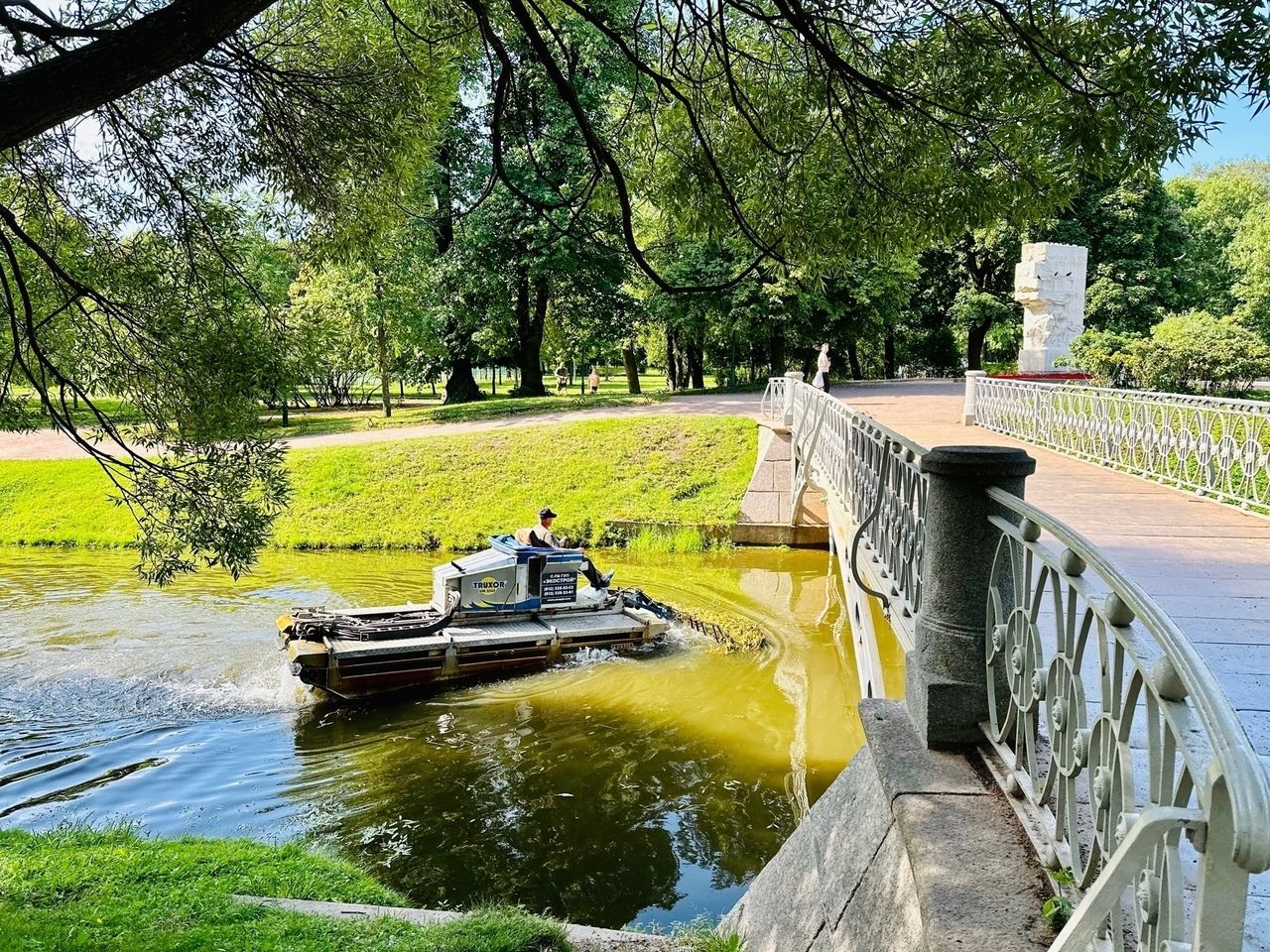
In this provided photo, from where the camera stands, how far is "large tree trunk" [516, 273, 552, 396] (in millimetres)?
32062

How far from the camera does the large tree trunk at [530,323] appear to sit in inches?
1262

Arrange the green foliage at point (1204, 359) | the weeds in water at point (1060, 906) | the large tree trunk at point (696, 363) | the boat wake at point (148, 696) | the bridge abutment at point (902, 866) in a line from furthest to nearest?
the large tree trunk at point (696, 363) < the green foliage at point (1204, 359) < the boat wake at point (148, 696) < the bridge abutment at point (902, 866) < the weeds in water at point (1060, 906)

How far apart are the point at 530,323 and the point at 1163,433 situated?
25778 millimetres

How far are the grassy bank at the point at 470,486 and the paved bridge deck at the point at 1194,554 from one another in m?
10.6

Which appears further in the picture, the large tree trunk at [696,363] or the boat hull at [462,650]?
the large tree trunk at [696,363]

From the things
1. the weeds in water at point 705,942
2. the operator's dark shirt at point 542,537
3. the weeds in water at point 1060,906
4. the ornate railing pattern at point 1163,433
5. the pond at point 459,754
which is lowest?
the pond at point 459,754

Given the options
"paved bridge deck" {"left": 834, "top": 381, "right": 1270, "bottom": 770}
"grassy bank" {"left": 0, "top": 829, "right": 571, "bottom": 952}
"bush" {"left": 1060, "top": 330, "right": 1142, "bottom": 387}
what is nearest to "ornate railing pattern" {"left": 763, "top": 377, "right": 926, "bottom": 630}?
"paved bridge deck" {"left": 834, "top": 381, "right": 1270, "bottom": 770}

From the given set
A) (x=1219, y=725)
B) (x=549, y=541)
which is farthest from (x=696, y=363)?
(x=1219, y=725)

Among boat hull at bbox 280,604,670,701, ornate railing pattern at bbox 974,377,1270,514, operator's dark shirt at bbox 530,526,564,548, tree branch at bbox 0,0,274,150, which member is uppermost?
tree branch at bbox 0,0,274,150

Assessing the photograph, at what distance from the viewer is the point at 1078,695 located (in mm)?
2748

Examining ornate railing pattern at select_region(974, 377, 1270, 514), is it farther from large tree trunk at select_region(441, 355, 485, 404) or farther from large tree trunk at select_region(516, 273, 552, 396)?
large tree trunk at select_region(441, 355, 485, 404)

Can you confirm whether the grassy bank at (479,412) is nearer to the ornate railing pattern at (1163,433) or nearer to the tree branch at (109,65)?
the ornate railing pattern at (1163,433)

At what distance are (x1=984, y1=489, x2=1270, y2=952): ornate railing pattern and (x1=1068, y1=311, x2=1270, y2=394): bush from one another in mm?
16429

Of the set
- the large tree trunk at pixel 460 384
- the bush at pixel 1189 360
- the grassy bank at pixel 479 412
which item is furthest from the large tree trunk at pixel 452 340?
the bush at pixel 1189 360
